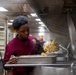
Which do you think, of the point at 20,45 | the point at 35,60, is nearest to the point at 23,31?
the point at 20,45

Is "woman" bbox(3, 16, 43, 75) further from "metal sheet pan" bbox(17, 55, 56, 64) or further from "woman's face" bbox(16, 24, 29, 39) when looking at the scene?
"metal sheet pan" bbox(17, 55, 56, 64)

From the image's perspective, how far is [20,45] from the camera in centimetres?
138

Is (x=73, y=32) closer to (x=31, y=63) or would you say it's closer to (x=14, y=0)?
(x=31, y=63)

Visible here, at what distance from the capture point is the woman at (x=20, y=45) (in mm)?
1323

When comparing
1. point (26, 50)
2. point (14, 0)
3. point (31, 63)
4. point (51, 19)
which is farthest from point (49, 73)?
Answer: point (14, 0)

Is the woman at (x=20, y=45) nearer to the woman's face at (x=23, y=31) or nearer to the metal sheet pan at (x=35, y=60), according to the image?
the woman's face at (x=23, y=31)

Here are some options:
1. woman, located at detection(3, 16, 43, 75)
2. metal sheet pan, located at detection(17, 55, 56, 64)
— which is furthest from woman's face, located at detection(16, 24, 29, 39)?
metal sheet pan, located at detection(17, 55, 56, 64)

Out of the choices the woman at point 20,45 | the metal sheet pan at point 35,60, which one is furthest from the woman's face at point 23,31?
the metal sheet pan at point 35,60

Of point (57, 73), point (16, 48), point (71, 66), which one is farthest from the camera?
point (16, 48)

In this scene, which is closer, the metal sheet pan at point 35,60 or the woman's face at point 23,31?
the metal sheet pan at point 35,60

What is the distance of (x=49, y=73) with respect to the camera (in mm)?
1234

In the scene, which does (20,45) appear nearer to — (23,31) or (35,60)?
(23,31)

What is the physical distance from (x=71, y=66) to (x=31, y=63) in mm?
227

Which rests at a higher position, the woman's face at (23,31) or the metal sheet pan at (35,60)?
the woman's face at (23,31)
